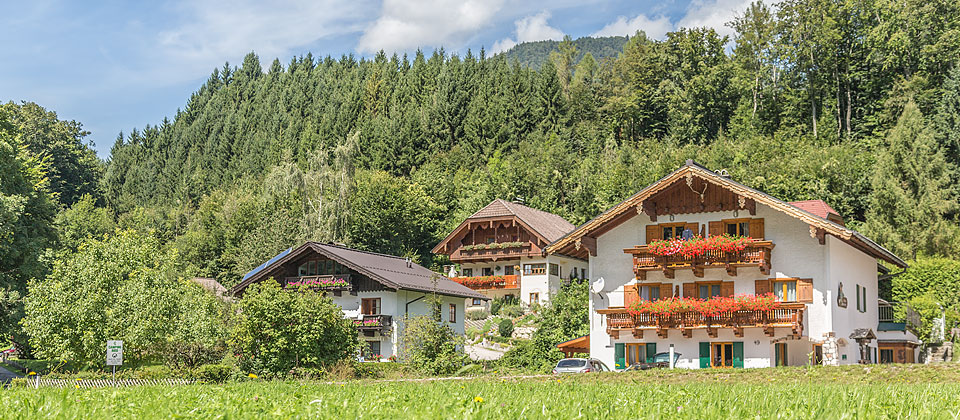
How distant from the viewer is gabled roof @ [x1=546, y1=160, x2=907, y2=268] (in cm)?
3350

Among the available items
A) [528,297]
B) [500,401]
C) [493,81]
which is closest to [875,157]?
[528,297]

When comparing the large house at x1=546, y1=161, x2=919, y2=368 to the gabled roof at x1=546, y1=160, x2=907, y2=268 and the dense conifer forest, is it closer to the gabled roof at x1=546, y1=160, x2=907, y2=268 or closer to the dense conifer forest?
the gabled roof at x1=546, y1=160, x2=907, y2=268

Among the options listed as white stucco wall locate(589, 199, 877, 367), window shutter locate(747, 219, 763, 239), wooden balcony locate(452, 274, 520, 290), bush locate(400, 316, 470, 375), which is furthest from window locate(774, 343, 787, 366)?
wooden balcony locate(452, 274, 520, 290)

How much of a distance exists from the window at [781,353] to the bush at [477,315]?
1050 inches

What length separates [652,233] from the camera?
38.0m

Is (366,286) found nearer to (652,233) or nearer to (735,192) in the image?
(652,233)

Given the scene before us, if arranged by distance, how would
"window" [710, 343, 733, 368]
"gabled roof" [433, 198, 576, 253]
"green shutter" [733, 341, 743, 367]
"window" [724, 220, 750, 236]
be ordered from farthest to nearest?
"gabled roof" [433, 198, 576, 253], "window" [724, 220, 750, 236], "window" [710, 343, 733, 368], "green shutter" [733, 341, 743, 367]

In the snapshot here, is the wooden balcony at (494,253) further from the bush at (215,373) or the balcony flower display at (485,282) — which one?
the bush at (215,373)

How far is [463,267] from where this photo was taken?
2596 inches

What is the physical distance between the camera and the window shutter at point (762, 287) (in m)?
36.0

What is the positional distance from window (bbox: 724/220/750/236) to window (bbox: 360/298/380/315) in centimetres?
1990

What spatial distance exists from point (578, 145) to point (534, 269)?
28167 mm

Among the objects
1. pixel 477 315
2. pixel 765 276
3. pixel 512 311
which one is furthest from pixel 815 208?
pixel 477 315

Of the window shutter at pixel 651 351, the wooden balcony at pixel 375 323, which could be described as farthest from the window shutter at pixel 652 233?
the wooden balcony at pixel 375 323
